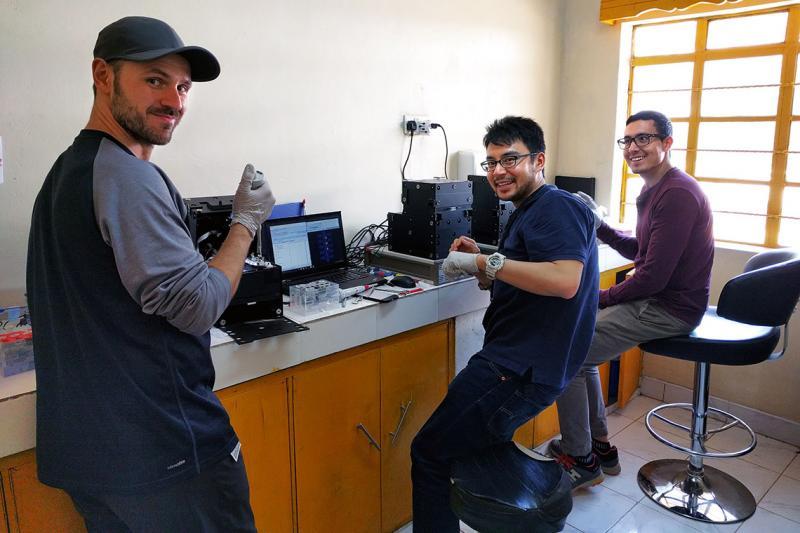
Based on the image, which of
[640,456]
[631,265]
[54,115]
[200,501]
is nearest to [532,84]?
[631,265]

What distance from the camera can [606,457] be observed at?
251 cm

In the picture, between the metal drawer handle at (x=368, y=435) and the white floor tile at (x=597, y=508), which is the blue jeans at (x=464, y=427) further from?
the white floor tile at (x=597, y=508)

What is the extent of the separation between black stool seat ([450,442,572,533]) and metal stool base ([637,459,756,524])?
3.88 feet

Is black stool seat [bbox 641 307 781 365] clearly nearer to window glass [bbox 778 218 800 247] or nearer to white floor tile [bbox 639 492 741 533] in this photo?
white floor tile [bbox 639 492 741 533]

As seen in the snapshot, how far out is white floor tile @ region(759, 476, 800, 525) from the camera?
226 centimetres

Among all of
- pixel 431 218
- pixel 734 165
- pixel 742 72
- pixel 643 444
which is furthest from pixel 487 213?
pixel 742 72

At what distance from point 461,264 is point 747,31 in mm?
2297

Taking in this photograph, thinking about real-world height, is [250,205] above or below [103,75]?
below

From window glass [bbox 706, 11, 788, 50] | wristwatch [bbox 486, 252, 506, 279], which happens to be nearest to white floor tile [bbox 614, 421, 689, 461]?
wristwatch [bbox 486, 252, 506, 279]

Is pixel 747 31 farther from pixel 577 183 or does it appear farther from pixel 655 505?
pixel 655 505

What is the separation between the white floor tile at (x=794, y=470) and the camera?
2537 mm

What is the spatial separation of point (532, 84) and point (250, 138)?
6.23 feet

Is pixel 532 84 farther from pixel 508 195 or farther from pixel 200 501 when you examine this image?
pixel 200 501

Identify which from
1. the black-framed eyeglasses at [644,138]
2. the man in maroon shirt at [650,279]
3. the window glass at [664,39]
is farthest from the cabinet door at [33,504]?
the window glass at [664,39]
